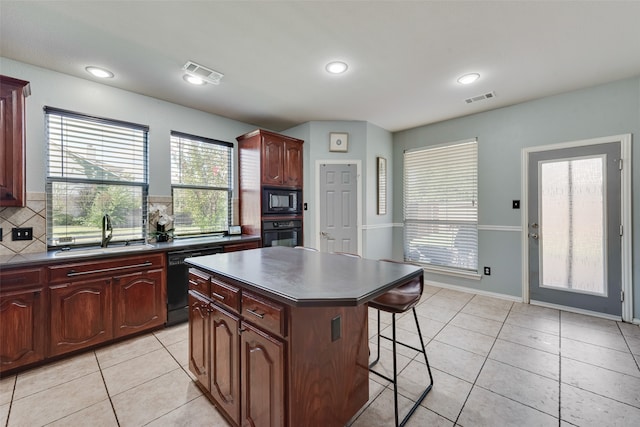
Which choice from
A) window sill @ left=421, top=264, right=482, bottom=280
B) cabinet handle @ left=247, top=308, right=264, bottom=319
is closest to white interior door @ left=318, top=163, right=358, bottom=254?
window sill @ left=421, top=264, right=482, bottom=280

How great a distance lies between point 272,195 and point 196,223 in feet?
3.77

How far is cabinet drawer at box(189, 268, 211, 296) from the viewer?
1.70 m

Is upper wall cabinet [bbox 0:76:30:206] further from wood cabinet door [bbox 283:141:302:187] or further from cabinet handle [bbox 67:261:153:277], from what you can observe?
wood cabinet door [bbox 283:141:302:187]

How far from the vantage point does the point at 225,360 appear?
1.54 m

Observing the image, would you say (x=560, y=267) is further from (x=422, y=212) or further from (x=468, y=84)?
(x=468, y=84)

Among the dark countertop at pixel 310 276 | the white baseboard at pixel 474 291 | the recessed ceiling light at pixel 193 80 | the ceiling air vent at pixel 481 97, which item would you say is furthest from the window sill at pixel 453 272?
the recessed ceiling light at pixel 193 80

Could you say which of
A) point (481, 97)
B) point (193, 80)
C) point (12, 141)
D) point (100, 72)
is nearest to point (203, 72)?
point (193, 80)

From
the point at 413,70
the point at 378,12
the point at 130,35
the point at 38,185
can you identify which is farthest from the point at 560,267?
the point at 38,185

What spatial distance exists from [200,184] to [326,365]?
10.5 feet

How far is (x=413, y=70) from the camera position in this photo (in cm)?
266

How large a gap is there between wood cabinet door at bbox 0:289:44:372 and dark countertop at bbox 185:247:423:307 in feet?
4.77

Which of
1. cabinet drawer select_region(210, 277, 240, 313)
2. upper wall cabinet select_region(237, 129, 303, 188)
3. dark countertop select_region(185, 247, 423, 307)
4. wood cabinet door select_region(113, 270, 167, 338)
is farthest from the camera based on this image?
upper wall cabinet select_region(237, 129, 303, 188)

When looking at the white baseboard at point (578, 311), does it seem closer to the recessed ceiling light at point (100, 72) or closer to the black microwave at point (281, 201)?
the black microwave at point (281, 201)

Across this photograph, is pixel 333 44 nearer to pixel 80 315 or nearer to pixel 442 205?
pixel 442 205
